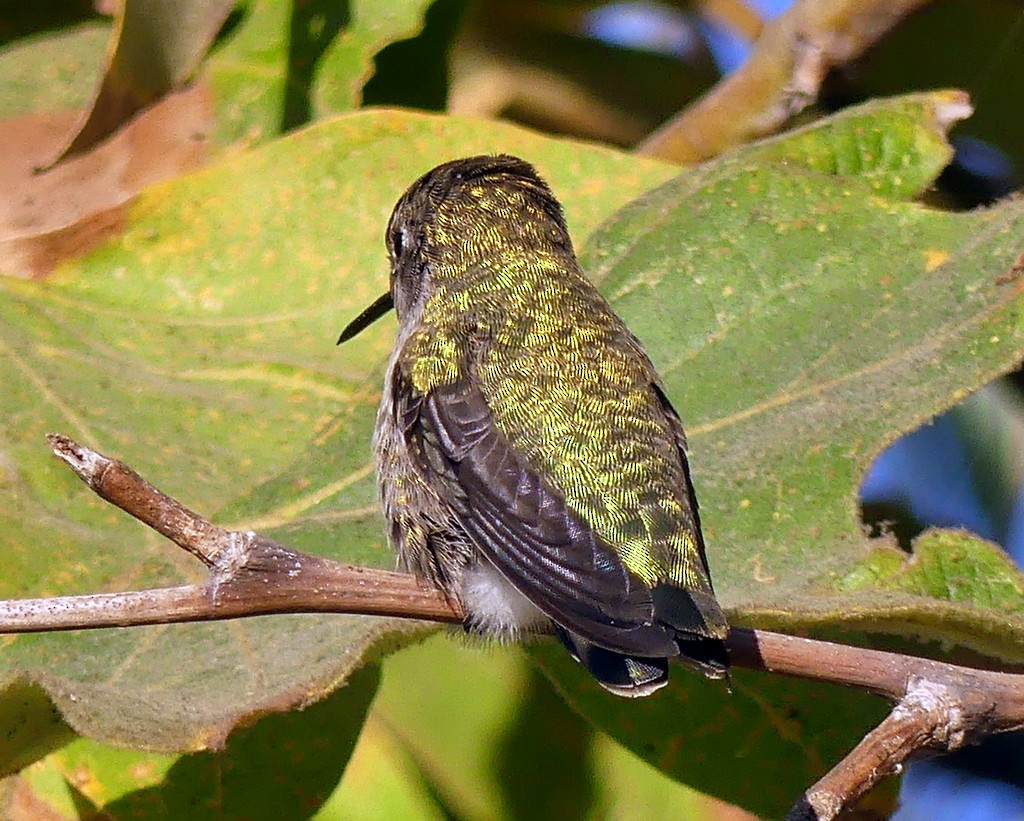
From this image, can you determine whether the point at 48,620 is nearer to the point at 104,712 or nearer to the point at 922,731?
the point at 104,712

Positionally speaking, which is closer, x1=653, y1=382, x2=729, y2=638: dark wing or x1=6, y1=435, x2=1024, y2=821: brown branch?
x1=6, y1=435, x2=1024, y2=821: brown branch

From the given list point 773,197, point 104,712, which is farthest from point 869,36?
point 104,712

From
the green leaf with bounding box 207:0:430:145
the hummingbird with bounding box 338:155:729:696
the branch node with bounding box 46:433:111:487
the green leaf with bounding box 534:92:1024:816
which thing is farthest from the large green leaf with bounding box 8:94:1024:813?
the branch node with bounding box 46:433:111:487

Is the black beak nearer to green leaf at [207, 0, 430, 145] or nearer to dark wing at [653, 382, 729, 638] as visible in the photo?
green leaf at [207, 0, 430, 145]

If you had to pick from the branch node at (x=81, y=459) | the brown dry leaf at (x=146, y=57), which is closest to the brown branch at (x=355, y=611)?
the branch node at (x=81, y=459)

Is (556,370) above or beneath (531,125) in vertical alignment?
above

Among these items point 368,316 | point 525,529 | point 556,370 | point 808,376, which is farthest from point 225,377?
point 808,376

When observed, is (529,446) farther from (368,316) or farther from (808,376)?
(368,316)
